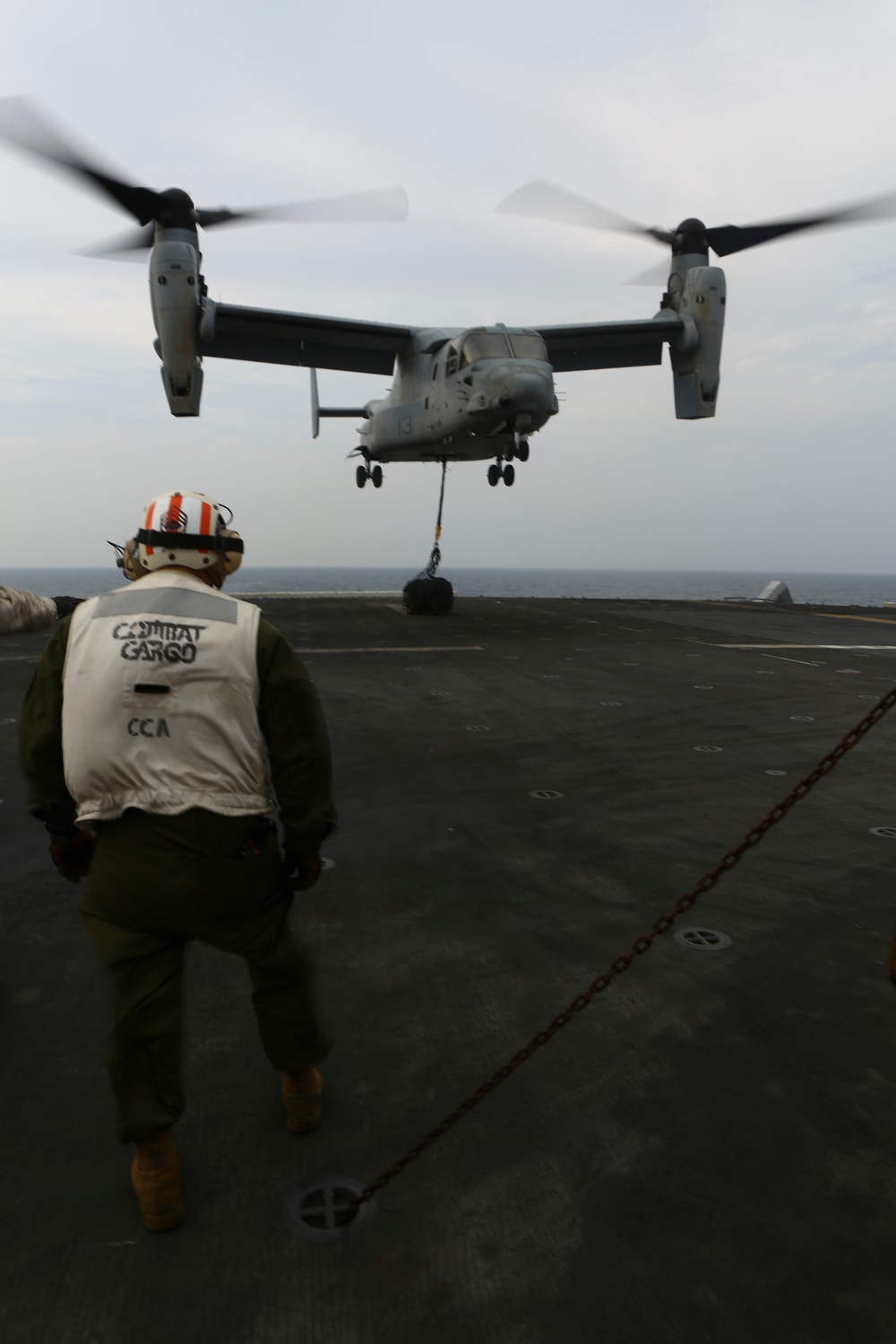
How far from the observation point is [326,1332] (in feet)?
5.67

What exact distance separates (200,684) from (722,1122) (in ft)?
6.38

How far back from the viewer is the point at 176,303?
674 inches

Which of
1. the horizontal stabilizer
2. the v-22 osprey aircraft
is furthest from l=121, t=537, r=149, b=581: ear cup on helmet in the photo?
the horizontal stabilizer

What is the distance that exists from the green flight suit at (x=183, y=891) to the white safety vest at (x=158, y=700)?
7 cm

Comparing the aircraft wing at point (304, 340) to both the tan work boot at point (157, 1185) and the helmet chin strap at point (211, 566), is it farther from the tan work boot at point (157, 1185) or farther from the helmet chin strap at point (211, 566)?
the tan work boot at point (157, 1185)

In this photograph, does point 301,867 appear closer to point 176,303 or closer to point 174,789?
point 174,789

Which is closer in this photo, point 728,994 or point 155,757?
point 155,757

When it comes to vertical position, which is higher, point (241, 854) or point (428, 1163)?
point (241, 854)

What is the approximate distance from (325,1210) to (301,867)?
0.86 m

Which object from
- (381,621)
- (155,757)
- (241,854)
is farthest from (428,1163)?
(381,621)

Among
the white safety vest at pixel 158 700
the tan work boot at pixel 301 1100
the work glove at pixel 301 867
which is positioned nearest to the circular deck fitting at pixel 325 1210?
the tan work boot at pixel 301 1100

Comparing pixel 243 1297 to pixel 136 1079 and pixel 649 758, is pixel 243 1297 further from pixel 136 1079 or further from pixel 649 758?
pixel 649 758

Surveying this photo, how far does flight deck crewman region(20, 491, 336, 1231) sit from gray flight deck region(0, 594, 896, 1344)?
0.25m

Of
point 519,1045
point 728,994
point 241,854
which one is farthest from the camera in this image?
point 728,994
